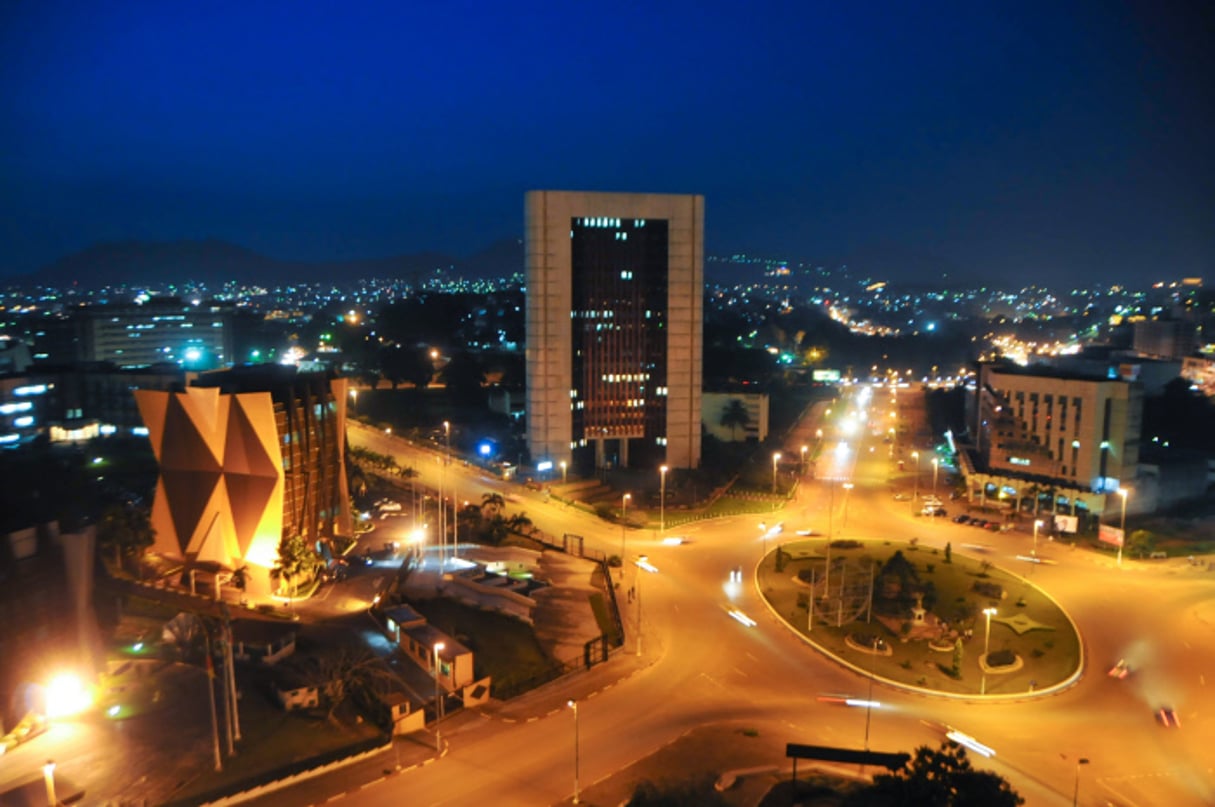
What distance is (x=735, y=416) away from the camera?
6500cm

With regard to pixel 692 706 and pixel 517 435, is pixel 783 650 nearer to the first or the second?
pixel 692 706

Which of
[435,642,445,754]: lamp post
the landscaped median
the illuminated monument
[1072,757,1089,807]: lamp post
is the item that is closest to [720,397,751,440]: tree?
the landscaped median

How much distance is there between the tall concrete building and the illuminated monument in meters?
22.1

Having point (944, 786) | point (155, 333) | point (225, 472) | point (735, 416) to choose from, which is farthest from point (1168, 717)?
point (155, 333)

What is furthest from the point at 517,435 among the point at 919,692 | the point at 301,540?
the point at 919,692

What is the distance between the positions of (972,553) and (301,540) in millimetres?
30931

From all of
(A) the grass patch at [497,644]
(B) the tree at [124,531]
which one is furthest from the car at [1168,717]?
(B) the tree at [124,531]

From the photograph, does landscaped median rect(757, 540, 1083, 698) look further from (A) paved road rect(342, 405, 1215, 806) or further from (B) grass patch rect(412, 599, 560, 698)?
(B) grass patch rect(412, 599, 560, 698)

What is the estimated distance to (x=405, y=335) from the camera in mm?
89500

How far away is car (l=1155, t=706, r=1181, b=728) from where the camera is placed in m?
23.1

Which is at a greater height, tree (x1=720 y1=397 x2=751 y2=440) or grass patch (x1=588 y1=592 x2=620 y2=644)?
tree (x1=720 y1=397 x2=751 y2=440)

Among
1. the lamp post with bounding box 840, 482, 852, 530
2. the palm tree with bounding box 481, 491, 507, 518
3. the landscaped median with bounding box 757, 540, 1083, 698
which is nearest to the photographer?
the landscaped median with bounding box 757, 540, 1083, 698

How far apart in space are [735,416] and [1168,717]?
4283 centimetres

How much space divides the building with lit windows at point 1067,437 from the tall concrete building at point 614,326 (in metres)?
19.5
